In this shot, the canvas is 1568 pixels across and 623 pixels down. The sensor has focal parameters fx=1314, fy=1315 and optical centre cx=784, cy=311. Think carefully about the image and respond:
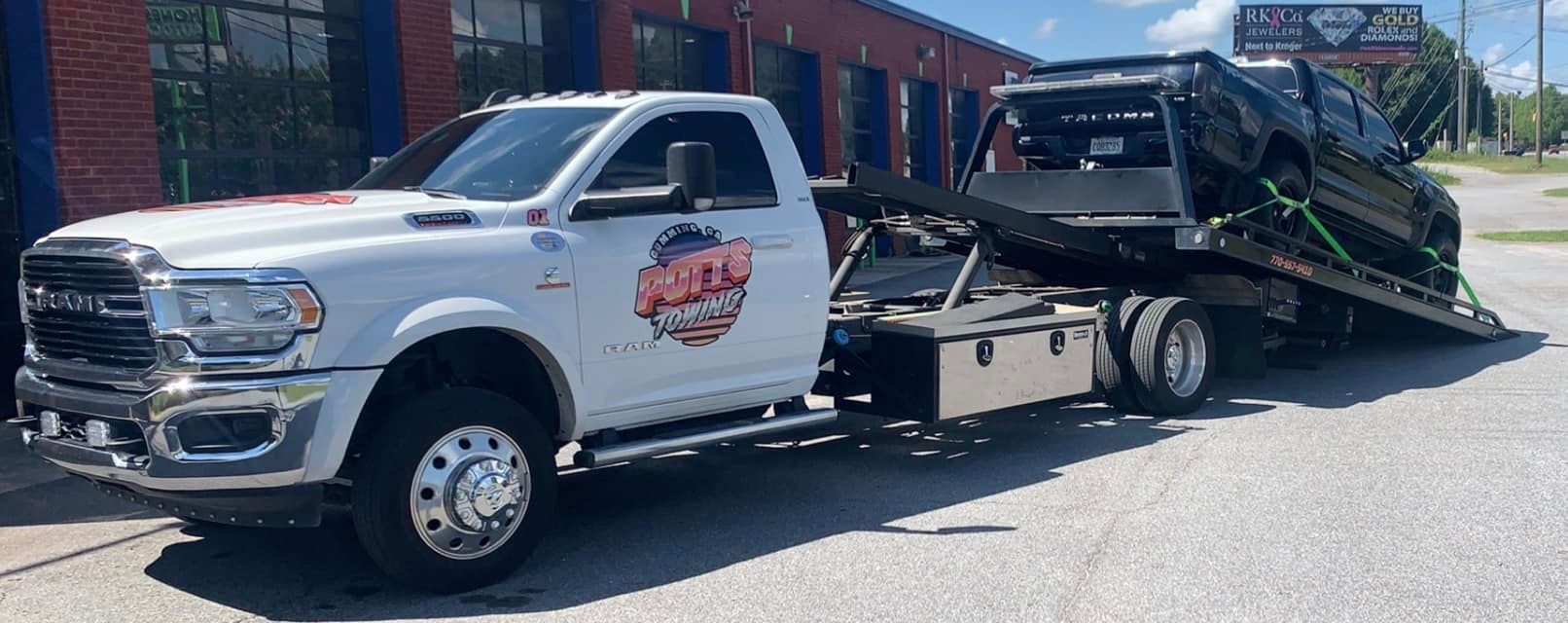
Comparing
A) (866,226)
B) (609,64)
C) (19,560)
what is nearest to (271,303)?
(19,560)

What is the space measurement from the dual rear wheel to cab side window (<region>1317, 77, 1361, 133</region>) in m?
3.25

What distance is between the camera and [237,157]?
11.0 m

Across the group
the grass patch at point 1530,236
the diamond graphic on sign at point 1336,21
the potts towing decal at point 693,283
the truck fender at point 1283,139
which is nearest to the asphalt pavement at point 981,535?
the potts towing decal at point 693,283

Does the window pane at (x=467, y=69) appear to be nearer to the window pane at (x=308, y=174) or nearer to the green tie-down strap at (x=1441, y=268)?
the window pane at (x=308, y=174)

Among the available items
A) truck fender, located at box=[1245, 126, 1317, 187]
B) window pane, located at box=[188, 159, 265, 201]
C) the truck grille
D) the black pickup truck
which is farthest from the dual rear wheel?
window pane, located at box=[188, 159, 265, 201]

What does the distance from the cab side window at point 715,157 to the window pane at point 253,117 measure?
19.8 ft

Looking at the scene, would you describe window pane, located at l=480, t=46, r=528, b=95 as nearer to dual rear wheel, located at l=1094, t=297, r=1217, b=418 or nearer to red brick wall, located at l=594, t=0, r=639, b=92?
red brick wall, located at l=594, t=0, r=639, b=92

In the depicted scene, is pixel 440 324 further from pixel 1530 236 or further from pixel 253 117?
pixel 1530 236

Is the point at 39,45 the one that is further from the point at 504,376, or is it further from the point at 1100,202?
the point at 1100,202

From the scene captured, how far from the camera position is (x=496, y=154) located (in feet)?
20.3

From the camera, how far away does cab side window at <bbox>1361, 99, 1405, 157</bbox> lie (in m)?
12.3

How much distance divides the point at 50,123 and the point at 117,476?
516 cm

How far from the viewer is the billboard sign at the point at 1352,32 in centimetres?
6994

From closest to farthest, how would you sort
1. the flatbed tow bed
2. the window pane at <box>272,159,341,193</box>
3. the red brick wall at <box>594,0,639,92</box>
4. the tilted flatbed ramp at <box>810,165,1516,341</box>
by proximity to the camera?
1. the flatbed tow bed
2. the tilted flatbed ramp at <box>810,165,1516,341</box>
3. the window pane at <box>272,159,341,193</box>
4. the red brick wall at <box>594,0,639,92</box>
